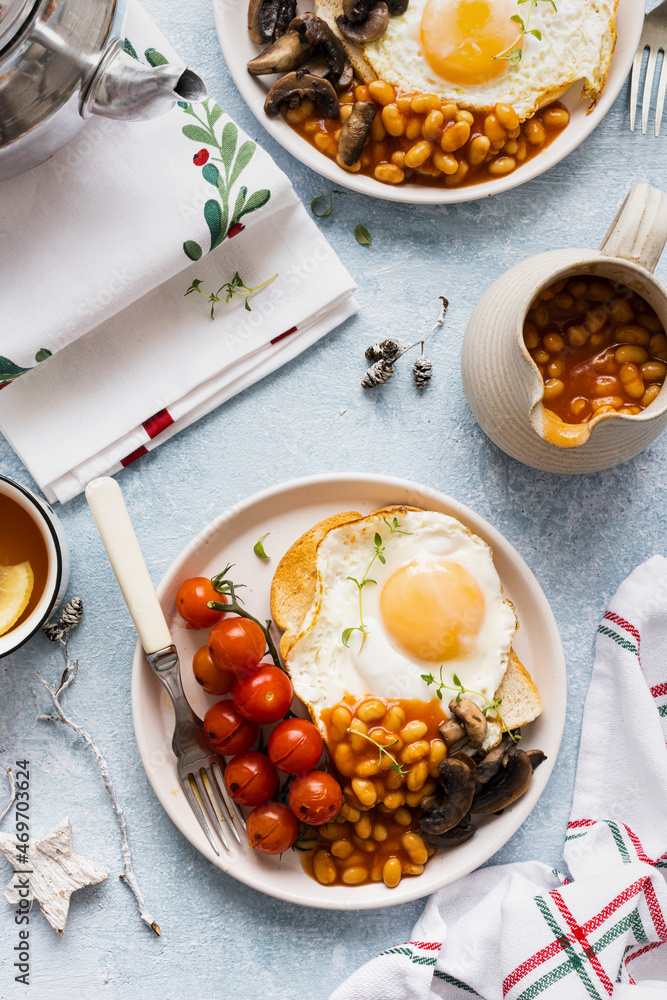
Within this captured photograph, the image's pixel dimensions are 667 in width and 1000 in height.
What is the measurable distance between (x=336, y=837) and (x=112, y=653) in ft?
2.46

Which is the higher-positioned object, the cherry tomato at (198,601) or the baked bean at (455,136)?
the baked bean at (455,136)

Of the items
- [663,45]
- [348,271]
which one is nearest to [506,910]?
[348,271]

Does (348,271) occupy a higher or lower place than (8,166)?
lower

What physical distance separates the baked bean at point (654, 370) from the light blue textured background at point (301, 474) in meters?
0.41

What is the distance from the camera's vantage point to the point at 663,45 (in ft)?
6.79

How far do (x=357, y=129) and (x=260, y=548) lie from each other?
1.09 m

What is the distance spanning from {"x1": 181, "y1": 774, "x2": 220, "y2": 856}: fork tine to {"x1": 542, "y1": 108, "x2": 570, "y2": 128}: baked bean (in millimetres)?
1929

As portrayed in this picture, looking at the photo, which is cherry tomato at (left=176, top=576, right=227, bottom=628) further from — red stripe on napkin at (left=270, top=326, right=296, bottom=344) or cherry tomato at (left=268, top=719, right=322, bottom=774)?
red stripe on napkin at (left=270, top=326, right=296, bottom=344)

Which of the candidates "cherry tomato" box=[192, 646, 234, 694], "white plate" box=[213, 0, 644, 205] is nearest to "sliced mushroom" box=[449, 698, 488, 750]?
"cherry tomato" box=[192, 646, 234, 694]

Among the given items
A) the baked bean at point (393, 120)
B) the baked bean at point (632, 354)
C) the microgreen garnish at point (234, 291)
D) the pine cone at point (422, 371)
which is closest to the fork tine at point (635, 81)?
the baked bean at point (393, 120)

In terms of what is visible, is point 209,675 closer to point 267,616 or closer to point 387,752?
point 267,616

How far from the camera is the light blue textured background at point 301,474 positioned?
201 cm

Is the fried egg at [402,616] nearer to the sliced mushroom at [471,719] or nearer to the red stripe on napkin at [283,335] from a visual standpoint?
the sliced mushroom at [471,719]

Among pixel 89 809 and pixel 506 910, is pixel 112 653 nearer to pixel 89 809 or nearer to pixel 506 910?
pixel 89 809
